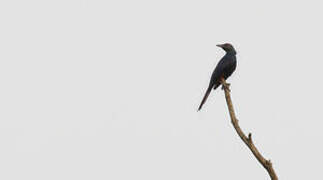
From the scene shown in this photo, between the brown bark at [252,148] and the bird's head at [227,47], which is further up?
the bird's head at [227,47]

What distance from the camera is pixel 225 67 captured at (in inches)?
462

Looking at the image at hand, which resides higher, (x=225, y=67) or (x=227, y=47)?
(x=227, y=47)

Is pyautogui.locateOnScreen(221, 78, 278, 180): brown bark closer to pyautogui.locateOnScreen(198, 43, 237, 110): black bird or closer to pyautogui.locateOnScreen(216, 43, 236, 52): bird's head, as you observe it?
pyautogui.locateOnScreen(198, 43, 237, 110): black bird

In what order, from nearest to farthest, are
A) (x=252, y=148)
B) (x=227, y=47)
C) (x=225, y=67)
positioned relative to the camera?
1. (x=252, y=148)
2. (x=225, y=67)
3. (x=227, y=47)

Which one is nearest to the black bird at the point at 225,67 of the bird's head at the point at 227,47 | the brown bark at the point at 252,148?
the bird's head at the point at 227,47

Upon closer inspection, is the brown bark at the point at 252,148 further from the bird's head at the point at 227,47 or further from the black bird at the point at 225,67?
the bird's head at the point at 227,47

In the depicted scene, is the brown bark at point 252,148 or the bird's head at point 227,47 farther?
the bird's head at point 227,47

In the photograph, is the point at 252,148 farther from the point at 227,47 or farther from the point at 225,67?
the point at 227,47

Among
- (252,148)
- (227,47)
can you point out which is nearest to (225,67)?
(227,47)

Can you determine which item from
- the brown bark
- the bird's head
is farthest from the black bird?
the brown bark

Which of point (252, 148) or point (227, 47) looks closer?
point (252, 148)

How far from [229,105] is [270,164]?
61.6 inches

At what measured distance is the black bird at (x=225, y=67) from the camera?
36.0 feet

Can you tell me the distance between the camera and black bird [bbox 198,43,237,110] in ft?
36.0
